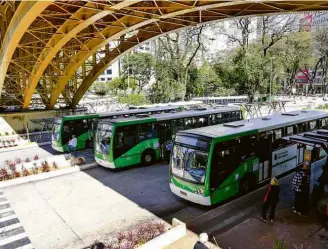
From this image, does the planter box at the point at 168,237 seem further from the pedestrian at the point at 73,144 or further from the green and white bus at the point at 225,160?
the pedestrian at the point at 73,144

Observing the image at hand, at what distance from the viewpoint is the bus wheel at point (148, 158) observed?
16578mm

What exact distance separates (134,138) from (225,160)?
6454mm

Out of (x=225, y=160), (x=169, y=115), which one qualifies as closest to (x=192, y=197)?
(x=225, y=160)

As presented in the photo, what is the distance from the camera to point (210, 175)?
10.2m

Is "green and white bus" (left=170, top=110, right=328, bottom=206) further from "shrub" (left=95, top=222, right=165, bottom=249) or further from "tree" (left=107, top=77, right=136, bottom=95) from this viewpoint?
"tree" (left=107, top=77, right=136, bottom=95)

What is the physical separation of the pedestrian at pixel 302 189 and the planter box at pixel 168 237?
12.7ft

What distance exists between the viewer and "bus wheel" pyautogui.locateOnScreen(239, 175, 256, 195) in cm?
1152

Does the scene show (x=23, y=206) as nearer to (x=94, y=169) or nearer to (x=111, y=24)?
(x=94, y=169)

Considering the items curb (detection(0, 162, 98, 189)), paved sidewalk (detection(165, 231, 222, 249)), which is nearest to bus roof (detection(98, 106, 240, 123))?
curb (detection(0, 162, 98, 189))

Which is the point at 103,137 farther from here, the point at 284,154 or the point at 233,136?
the point at 284,154

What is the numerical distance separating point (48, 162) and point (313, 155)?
13442 mm

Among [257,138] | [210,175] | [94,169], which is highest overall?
[257,138]

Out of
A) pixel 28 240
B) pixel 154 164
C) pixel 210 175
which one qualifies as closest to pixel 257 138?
pixel 210 175

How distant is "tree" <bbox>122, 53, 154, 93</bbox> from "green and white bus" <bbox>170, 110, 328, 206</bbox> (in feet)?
156
